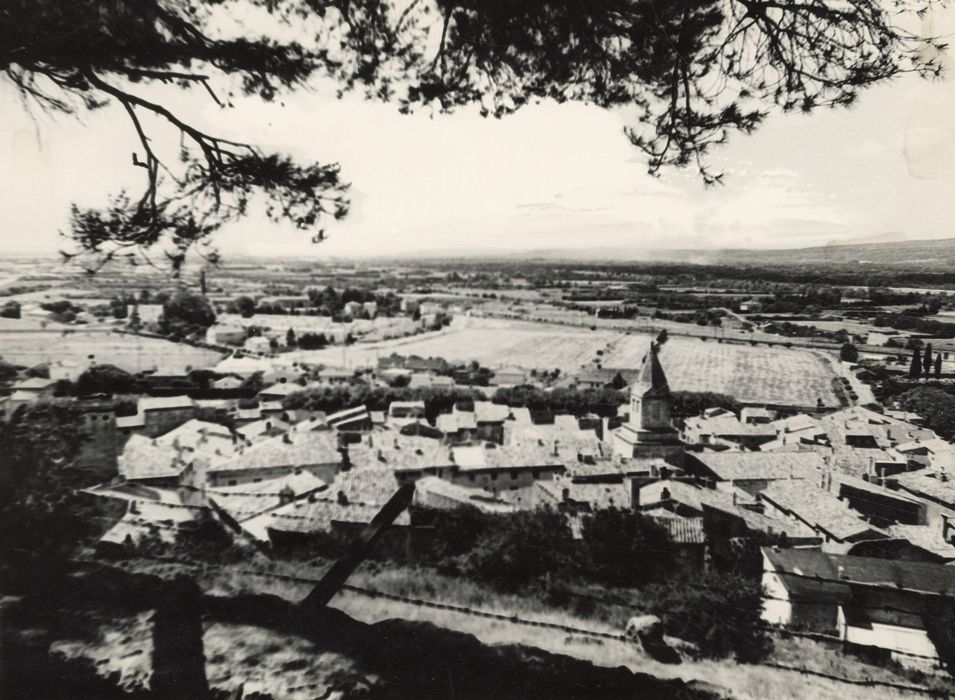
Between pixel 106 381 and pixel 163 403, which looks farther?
pixel 163 403

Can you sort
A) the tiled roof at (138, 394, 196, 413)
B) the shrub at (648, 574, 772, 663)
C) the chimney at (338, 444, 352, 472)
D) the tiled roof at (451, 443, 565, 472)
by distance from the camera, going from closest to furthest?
the shrub at (648, 574, 772, 663) < the tiled roof at (138, 394, 196, 413) < the chimney at (338, 444, 352, 472) < the tiled roof at (451, 443, 565, 472)

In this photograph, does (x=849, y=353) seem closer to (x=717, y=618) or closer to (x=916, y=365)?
(x=916, y=365)

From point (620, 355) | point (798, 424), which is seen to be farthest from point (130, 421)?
point (798, 424)

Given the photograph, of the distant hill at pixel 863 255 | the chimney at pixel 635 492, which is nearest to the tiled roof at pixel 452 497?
the chimney at pixel 635 492

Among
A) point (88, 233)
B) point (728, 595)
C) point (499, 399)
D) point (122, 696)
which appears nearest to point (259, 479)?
point (499, 399)

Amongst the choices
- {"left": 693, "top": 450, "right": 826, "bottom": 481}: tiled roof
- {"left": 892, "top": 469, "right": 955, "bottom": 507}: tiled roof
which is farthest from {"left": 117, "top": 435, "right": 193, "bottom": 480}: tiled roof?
{"left": 892, "top": 469, "right": 955, "bottom": 507}: tiled roof

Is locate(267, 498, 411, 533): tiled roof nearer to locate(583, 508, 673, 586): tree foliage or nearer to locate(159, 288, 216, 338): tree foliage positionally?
locate(583, 508, 673, 586): tree foliage
